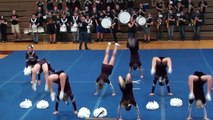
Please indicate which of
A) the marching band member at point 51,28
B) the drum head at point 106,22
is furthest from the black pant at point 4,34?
the drum head at point 106,22

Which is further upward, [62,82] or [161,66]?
[161,66]

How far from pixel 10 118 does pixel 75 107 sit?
1.82m

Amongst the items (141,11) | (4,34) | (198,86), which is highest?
(141,11)

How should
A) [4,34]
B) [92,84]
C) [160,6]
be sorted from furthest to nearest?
[4,34], [160,6], [92,84]

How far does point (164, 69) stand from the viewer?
10.7 m

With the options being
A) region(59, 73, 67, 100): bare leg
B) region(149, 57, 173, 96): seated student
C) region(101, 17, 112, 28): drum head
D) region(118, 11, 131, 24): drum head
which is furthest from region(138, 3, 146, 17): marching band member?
region(59, 73, 67, 100): bare leg

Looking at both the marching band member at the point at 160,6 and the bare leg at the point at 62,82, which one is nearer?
the bare leg at the point at 62,82

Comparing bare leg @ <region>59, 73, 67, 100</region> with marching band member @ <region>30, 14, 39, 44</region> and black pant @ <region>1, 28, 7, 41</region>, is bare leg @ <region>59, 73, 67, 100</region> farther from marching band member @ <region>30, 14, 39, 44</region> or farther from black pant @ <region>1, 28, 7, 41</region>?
black pant @ <region>1, 28, 7, 41</region>

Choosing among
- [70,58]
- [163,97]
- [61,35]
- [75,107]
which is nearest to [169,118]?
[163,97]

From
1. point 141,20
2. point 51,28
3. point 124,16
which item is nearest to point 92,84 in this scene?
point 124,16

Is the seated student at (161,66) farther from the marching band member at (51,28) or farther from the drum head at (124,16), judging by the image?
the marching band member at (51,28)


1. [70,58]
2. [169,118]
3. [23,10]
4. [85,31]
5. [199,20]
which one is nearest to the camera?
[169,118]

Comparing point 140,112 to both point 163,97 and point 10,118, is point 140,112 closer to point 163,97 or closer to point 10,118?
point 163,97

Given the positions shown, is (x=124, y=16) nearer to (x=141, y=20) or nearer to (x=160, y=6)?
(x=141, y=20)
